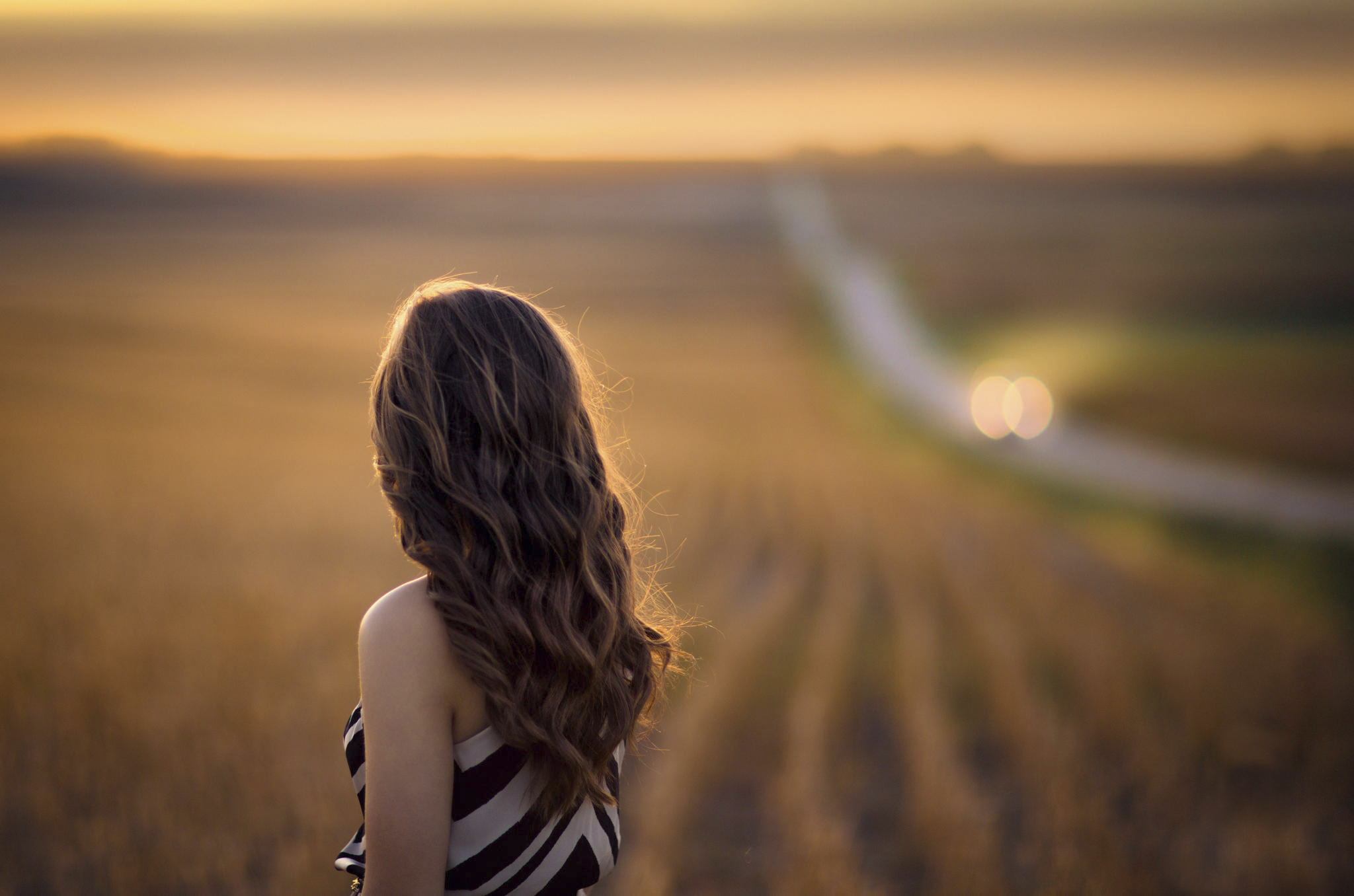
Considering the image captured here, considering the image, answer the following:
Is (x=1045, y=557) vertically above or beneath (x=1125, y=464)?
beneath

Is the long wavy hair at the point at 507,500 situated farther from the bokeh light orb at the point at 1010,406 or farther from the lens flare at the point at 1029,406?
the lens flare at the point at 1029,406

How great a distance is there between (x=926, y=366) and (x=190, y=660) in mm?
36766

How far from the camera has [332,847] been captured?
13.2 ft

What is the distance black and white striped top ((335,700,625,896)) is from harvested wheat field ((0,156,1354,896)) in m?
1.61

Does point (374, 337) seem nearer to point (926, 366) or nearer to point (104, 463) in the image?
point (104, 463)

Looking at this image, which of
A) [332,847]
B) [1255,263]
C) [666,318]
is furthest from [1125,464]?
[1255,263]

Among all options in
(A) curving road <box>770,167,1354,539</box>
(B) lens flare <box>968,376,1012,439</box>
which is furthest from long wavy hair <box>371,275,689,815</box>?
(B) lens flare <box>968,376,1012,439</box>

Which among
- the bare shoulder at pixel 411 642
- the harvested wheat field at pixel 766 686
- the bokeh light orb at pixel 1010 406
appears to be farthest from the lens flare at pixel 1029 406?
the bare shoulder at pixel 411 642

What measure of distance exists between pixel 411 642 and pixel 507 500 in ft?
1.11

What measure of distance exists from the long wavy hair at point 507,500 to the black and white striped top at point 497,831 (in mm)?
41

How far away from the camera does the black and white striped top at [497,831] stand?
1.80 meters

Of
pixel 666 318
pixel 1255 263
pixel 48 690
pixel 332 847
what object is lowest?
pixel 332 847

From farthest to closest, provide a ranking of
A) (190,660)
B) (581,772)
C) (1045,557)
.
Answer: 1. (1045,557)
2. (190,660)
3. (581,772)

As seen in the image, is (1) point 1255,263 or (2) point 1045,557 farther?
(1) point 1255,263
